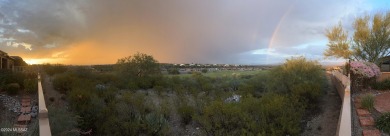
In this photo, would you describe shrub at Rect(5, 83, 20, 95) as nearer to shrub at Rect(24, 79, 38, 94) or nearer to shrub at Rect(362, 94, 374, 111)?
shrub at Rect(24, 79, 38, 94)

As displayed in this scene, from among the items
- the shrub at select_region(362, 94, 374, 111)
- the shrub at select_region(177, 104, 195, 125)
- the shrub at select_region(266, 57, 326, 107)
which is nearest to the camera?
the shrub at select_region(362, 94, 374, 111)

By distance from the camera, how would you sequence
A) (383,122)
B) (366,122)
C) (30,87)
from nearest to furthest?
(383,122) → (366,122) → (30,87)

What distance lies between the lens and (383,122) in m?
13.6

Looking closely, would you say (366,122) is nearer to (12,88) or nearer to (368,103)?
(368,103)

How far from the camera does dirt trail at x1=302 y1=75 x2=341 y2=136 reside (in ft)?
52.8

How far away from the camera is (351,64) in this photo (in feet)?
75.3

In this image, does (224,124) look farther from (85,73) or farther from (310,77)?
(85,73)

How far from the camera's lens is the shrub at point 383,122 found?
13195 mm

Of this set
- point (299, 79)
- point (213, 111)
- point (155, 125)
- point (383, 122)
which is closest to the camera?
point (383, 122)

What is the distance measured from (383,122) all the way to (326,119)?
4250mm

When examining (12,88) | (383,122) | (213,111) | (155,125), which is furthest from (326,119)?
(12,88)

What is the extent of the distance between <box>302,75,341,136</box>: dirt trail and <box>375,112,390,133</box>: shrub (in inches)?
80.4

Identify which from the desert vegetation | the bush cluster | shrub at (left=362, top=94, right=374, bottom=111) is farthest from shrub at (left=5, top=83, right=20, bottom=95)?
the bush cluster

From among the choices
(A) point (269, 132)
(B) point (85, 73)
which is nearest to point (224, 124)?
(A) point (269, 132)
